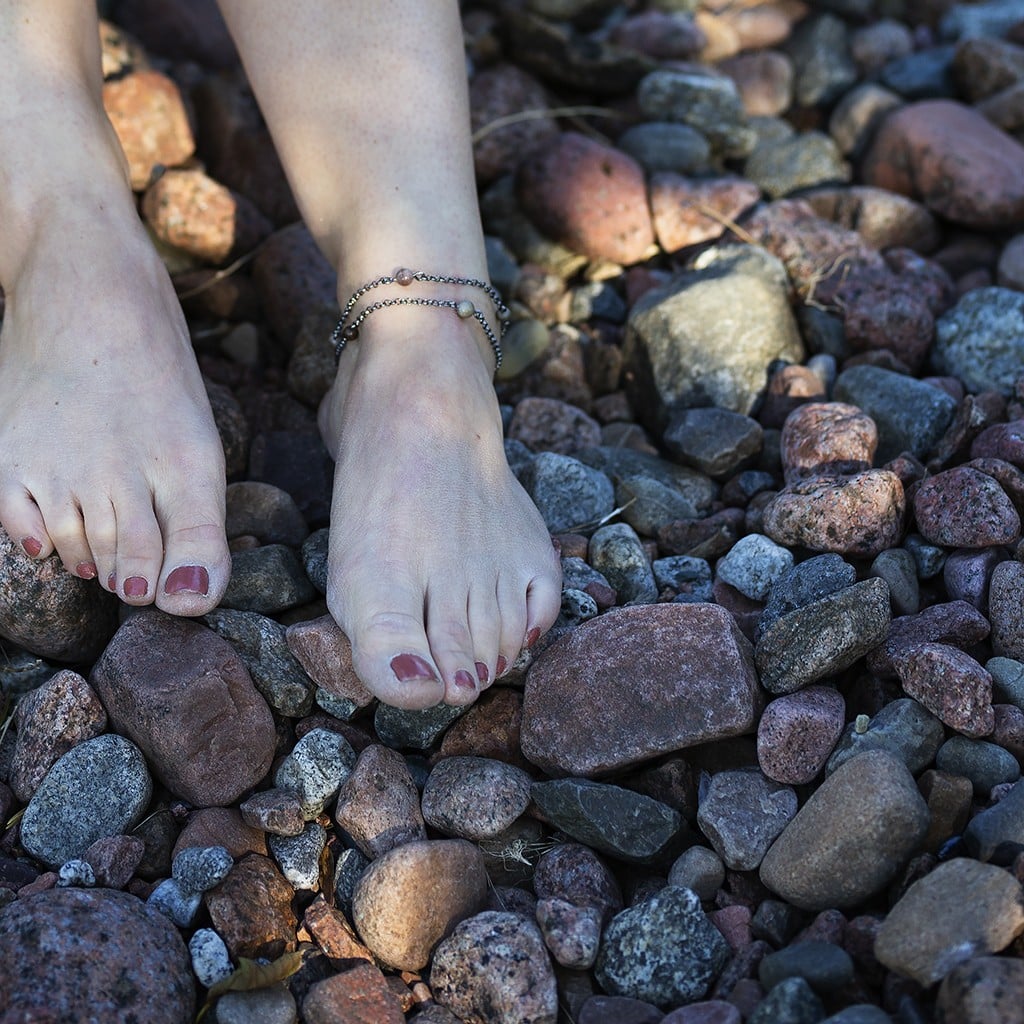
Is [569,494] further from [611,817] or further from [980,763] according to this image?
[980,763]

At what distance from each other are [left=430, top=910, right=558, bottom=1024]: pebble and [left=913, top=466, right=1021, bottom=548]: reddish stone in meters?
0.77

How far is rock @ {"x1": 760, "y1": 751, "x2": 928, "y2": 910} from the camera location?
3.86 feet

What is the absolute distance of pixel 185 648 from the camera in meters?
1.42

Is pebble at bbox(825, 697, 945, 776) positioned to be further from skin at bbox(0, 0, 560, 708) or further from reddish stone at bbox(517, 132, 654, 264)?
reddish stone at bbox(517, 132, 654, 264)

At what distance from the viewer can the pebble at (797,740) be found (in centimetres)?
132

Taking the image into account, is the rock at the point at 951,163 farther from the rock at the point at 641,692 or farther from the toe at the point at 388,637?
the toe at the point at 388,637

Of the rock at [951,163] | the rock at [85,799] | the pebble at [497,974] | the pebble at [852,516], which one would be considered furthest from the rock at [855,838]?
the rock at [951,163]

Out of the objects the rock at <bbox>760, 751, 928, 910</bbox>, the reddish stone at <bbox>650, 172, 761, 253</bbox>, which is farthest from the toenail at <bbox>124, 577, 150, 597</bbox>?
the reddish stone at <bbox>650, 172, 761, 253</bbox>

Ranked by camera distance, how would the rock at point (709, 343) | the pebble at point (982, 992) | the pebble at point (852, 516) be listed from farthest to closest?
the rock at point (709, 343), the pebble at point (852, 516), the pebble at point (982, 992)

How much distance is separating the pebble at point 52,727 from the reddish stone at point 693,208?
1.47 meters

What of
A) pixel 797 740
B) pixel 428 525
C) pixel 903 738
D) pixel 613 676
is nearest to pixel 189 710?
pixel 428 525

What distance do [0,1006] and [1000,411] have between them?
5.08 ft

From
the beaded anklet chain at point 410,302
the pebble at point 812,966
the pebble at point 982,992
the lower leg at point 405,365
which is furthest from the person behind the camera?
the beaded anklet chain at point 410,302

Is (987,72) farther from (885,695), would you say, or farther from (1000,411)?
(885,695)
